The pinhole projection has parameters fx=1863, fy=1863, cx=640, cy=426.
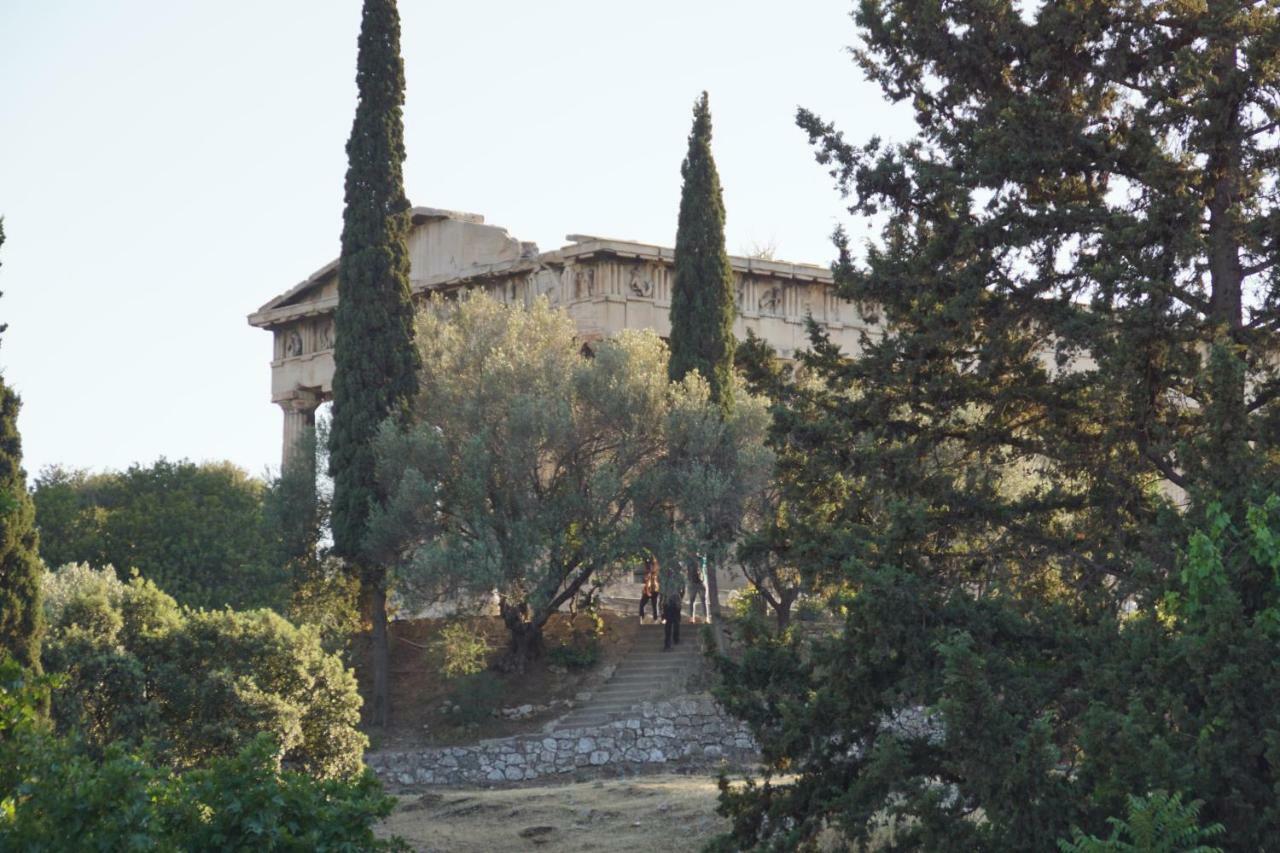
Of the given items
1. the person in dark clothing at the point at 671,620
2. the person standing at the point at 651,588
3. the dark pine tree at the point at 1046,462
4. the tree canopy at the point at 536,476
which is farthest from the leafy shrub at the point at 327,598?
the dark pine tree at the point at 1046,462

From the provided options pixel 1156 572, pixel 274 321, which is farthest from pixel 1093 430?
pixel 274 321

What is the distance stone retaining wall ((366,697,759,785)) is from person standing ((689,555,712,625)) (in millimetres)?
3251

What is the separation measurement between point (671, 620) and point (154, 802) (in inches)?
946

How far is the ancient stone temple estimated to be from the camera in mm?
40844

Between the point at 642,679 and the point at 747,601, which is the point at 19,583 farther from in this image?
the point at 747,601

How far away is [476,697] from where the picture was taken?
33438mm

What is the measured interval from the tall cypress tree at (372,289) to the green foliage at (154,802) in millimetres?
22269

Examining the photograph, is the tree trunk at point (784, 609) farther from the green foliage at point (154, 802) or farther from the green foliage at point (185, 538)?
the green foliage at point (154, 802)

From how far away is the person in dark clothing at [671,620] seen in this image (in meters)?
34.6

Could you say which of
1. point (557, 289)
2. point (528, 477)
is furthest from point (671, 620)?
point (557, 289)

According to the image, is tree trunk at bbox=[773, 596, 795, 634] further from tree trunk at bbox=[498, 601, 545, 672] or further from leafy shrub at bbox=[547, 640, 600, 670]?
tree trunk at bbox=[498, 601, 545, 672]

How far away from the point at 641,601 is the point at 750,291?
8770 mm

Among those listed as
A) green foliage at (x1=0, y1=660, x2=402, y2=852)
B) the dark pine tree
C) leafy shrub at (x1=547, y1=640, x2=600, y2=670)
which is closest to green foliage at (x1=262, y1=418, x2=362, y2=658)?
leafy shrub at (x1=547, y1=640, x2=600, y2=670)

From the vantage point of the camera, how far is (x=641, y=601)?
123ft
